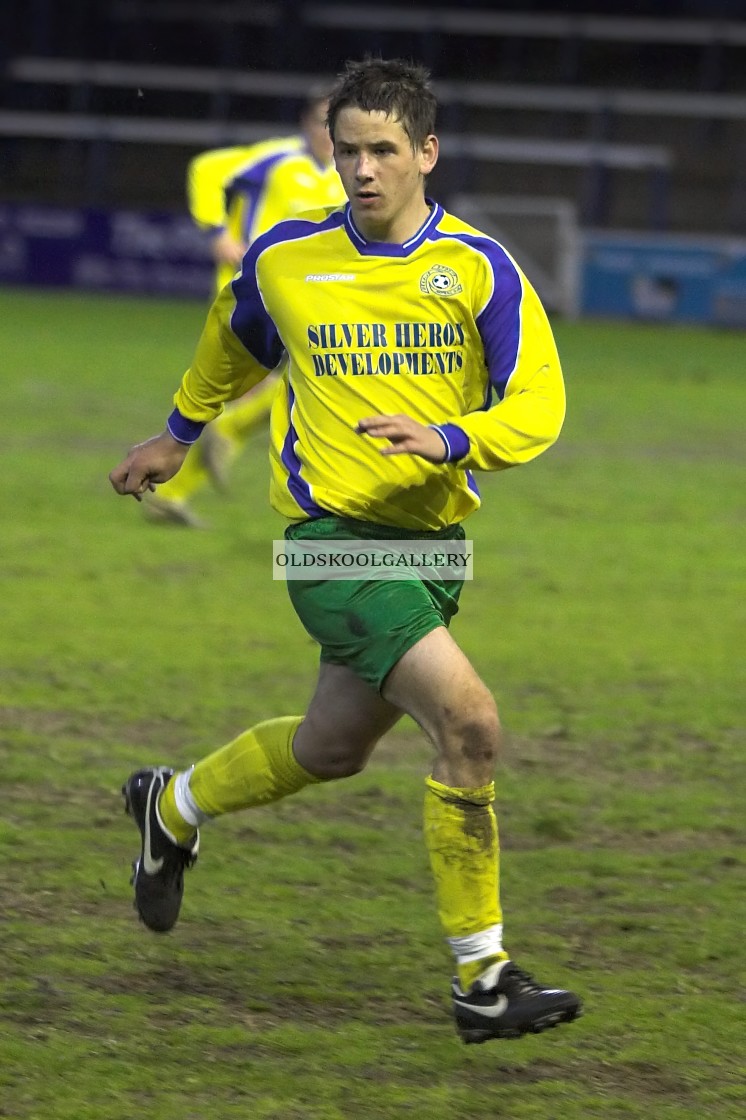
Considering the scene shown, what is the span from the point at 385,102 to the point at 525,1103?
87.0 inches

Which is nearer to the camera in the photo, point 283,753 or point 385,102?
point 385,102

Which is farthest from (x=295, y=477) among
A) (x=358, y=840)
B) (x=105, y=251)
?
(x=105, y=251)

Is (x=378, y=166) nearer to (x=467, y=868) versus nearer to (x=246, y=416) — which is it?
(x=467, y=868)

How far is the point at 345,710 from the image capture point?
14.4ft

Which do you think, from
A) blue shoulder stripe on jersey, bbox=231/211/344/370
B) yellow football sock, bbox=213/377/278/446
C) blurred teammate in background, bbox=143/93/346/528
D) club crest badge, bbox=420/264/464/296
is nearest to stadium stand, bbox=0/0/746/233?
blurred teammate in background, bbox=143/93/346/528

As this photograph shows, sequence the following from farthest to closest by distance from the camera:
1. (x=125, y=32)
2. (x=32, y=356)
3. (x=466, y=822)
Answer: (x=125, y=32), (x=32, y=356), (x=466, y=822)

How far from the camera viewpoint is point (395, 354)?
4312 millimetres

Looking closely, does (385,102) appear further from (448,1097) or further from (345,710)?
(448,1097)

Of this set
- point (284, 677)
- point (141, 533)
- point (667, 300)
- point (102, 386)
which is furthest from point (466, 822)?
point (667, 300)

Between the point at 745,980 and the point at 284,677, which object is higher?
the point at 745,980

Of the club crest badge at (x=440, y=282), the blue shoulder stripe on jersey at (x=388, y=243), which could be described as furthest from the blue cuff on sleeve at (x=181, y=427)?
the club crest badge at (x=440, y=282)

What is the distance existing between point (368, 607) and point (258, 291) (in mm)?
863

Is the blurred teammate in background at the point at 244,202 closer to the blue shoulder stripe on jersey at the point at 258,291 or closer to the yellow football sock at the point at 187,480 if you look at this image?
the yellow football sock at the point at 187,480

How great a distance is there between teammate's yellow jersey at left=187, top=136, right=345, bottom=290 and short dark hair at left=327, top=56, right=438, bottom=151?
740cm
